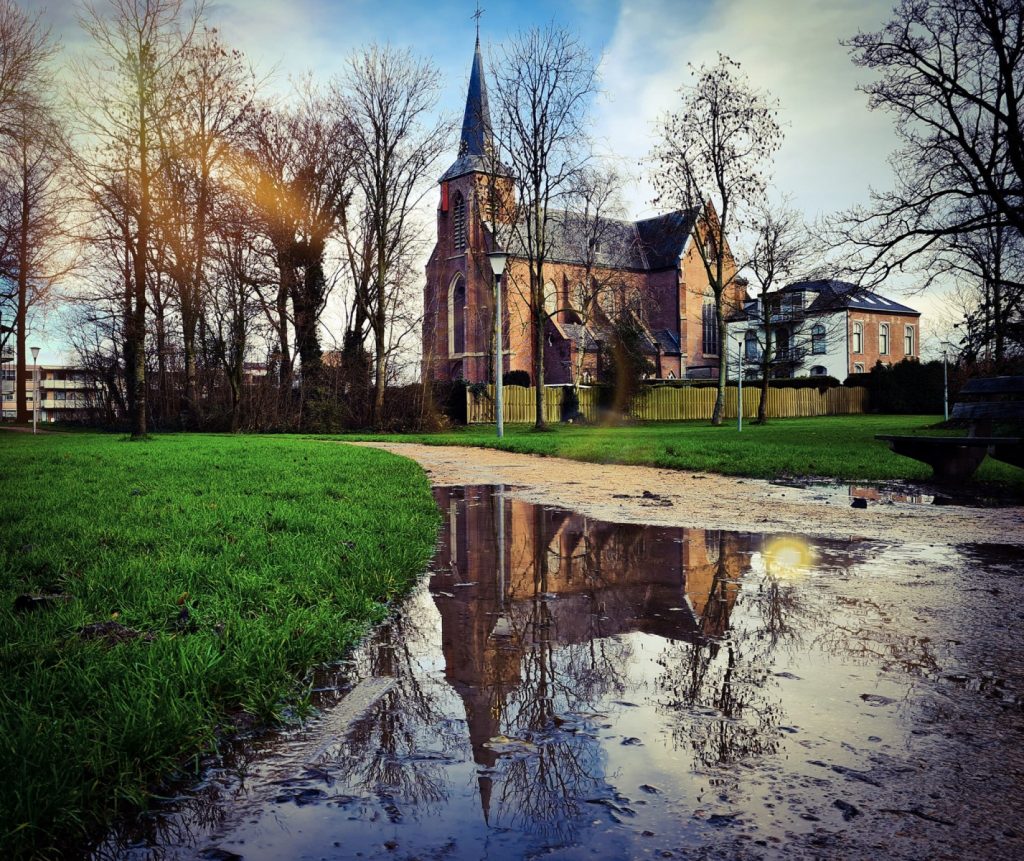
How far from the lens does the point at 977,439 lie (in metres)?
9.45

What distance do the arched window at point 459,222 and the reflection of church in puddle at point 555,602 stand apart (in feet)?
181

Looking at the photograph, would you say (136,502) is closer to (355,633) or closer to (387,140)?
(355,633)

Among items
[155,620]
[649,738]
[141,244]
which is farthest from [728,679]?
[141,244]

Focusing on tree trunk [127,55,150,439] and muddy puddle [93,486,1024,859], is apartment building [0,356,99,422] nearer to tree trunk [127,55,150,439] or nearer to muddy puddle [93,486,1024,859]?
tree trunk [127,55,150,439]

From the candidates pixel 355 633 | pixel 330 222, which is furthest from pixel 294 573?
pixel 330 222

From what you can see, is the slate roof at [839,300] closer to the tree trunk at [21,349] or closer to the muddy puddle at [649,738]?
the muddy puddle at [649,738]

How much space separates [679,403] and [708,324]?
21.8 meters

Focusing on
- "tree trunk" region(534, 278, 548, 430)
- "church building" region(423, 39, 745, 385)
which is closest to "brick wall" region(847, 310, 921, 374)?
"church building" region(423, 39, 745, 385)

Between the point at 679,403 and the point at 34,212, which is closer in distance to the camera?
the point at 34,212

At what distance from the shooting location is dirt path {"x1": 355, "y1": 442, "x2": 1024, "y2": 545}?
702 cm

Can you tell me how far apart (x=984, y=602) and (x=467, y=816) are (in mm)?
3562

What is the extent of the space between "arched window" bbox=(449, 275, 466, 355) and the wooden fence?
2090 centimetres

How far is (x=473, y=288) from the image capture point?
58.3 metres

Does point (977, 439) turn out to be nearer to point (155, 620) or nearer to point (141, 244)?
point (155, 620)
